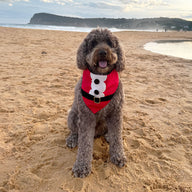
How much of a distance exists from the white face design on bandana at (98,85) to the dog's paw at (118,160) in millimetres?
928

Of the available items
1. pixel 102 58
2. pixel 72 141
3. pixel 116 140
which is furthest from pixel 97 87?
pixel 72 141

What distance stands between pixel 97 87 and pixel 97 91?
0.05 metres

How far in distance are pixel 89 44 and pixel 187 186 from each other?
2245mm

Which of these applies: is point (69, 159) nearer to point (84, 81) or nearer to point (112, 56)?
point (84, 81)

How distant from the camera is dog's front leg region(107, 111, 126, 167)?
2.53m

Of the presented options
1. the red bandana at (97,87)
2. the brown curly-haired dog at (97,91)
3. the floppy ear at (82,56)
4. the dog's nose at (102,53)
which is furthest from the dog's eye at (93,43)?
the red bandana at (97,87)

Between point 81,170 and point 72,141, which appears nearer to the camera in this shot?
point 81,170

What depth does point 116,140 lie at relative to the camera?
8.61 feet

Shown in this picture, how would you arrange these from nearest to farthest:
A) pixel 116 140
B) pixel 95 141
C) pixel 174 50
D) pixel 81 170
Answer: pixel 81 170 → pixel 116 140 → pixel 95 141 → pixel 174 50

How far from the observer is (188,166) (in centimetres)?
253

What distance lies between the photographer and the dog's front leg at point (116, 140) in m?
2.53

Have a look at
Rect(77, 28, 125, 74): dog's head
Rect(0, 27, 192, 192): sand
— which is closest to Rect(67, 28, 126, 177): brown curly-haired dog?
Rect(77, 28, 125, 74): dog's head

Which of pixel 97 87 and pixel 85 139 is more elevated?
pixel 97 87

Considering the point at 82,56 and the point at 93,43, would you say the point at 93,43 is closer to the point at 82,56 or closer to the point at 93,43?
the point at 93,43
